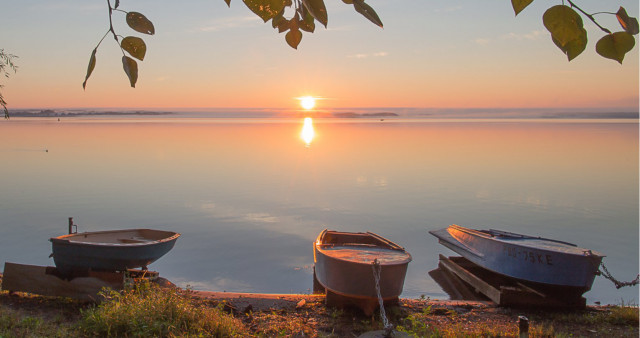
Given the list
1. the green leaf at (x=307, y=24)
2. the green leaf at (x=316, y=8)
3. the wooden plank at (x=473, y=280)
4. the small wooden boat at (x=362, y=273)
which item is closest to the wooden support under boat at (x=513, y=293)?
the wooden plank at (x=473, y=280)

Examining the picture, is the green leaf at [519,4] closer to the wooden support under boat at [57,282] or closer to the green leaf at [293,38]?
the green leaf at [293,38]

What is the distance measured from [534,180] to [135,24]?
3653 centimetres

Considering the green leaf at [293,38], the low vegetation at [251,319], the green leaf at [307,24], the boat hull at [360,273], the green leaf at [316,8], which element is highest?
the green leaf at [307,24]

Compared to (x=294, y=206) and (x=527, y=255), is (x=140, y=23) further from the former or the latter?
(x=294, y=206)

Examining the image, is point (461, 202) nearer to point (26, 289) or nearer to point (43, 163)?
point (26, 289)

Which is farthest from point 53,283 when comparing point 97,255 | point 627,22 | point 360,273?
point 627,22

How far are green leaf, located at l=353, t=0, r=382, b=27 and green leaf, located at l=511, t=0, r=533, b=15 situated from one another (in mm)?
303

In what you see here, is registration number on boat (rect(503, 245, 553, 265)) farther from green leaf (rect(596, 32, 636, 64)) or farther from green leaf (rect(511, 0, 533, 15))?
green leaf (rect(511, 0, 533, 15))

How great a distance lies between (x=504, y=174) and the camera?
121 ft

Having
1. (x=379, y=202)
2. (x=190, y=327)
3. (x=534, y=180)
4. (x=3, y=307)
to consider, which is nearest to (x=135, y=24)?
(x=190, y=327)

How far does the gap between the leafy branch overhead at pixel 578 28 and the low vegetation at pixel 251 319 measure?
23.0ft

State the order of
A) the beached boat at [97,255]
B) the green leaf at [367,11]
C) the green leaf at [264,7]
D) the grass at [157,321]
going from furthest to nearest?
the beached boat at [97,255] < the grass at [157,321] < the green leaf at [367,11] < the green leaf at [264,7]

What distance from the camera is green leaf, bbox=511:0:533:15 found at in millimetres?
1037

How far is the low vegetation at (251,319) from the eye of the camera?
306 inches
